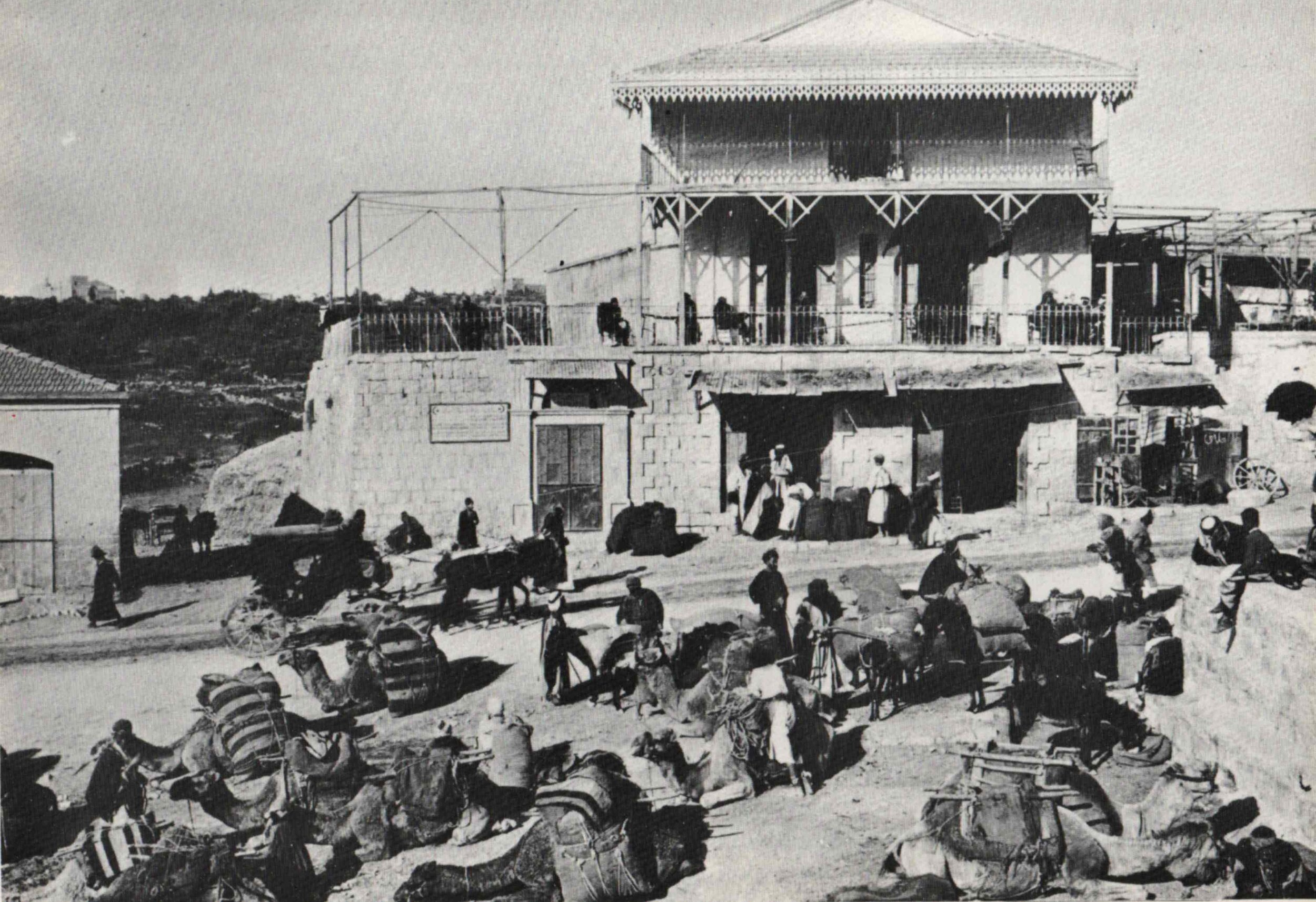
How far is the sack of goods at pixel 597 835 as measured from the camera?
320 inches

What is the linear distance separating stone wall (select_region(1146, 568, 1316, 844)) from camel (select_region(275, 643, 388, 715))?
24.1ft

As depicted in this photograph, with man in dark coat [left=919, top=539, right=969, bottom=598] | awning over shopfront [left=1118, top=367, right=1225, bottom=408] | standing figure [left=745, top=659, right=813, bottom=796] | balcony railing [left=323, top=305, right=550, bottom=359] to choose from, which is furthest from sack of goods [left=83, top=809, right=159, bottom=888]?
awning over shopfront [left=1118, top=367, right=1225, bottom=408]

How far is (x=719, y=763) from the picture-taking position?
8.95 meters

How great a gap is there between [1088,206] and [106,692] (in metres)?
12.0

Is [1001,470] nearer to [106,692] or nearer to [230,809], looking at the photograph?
[230,809]

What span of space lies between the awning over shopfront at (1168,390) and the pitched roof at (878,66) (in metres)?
3.56

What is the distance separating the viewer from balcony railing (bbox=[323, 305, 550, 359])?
11.0 m

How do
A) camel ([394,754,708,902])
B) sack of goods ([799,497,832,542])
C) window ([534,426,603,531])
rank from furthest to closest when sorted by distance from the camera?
sack of goods ([799,497,832,542]) → window ([534,426,603,531]) → camel ([394,754,708,902])

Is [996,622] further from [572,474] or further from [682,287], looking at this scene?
[682,287]

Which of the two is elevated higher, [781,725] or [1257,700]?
[1257,700]

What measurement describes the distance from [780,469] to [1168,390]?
14.7 ft

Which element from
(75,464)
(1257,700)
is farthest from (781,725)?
(75,464)

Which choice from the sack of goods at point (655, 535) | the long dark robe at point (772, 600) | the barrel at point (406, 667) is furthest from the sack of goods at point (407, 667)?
the long dark robe at point (772, 600)

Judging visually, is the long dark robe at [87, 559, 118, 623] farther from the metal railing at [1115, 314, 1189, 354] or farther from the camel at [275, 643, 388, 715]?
the metal railing at [1115, 314, 1189, 354]
